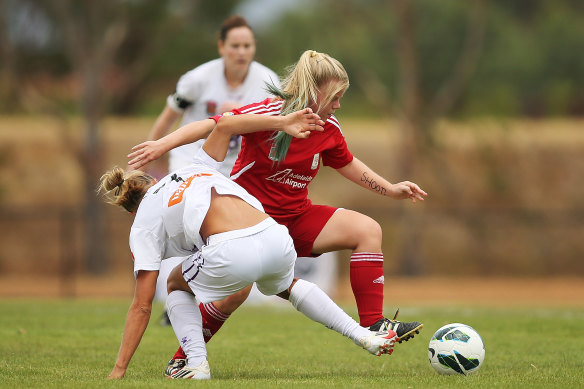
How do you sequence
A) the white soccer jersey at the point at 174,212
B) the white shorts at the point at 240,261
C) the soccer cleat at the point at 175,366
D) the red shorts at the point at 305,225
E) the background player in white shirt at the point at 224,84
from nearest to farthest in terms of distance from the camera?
the white shorts at the point at 240,261
the white soccer jersey at the point at 174,212
the soccer cleat at the point at 175,366
the red shorts at the point at 305,225
the background player in white shirt at the point at 224,84

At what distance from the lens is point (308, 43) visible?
30.6 m

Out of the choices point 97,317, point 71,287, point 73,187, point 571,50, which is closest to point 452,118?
point 571,50

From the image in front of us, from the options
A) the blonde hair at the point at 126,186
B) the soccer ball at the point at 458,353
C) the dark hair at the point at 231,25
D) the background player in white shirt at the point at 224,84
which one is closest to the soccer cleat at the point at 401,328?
the soccer ball at the point at 458,353

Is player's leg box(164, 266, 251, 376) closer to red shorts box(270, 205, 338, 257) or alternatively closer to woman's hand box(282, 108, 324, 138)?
red shorts box(270, 205, 338, 257)

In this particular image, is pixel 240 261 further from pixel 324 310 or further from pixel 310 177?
pixel 310 177

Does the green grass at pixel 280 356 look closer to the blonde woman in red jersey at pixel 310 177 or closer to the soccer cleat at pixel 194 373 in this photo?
the soccer cleat at pixel 194 373

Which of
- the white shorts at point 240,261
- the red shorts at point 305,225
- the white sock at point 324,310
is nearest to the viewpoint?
the white shorts at point 240,261

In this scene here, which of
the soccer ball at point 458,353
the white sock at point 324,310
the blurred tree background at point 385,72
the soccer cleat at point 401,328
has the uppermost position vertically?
the white sock at point 324,310

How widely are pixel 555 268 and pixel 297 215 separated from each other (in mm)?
17565

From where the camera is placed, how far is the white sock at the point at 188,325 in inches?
208

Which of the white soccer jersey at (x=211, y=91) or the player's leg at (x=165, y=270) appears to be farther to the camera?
the player's leg at (x=165, y=270)

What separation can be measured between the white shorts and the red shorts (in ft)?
2.24

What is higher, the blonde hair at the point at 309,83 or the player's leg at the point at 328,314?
the blonde hair at the point at 309,83

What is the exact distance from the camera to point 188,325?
5348 mm
